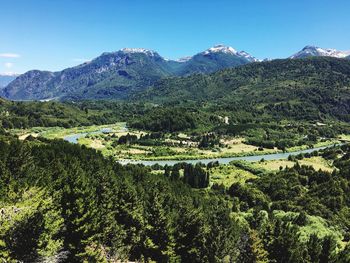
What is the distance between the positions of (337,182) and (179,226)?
269 feet

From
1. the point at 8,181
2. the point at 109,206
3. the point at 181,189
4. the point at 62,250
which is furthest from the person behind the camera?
the point at 181,189

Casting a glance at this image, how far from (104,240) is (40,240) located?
13.3 meters

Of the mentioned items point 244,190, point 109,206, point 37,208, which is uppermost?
point 37,208

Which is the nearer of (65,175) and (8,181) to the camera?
(8,181)

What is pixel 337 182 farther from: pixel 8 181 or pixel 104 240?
pixel 8 181

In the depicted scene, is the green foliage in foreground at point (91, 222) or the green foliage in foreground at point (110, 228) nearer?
the green foliage in foreground at point (91, 222)

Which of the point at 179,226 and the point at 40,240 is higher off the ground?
the point at 40,240

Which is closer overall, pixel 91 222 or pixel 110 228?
pixel 91 222

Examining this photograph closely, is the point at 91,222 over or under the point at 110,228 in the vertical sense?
over

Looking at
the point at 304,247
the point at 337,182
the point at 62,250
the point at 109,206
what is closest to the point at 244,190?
the point at 337,182

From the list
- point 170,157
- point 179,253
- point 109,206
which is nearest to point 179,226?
point 179,253

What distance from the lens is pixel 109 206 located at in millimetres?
50875

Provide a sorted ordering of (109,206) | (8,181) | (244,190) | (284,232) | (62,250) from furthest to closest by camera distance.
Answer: (244,190) → (284,232) → (109,206) → (8,181) → (62,250)

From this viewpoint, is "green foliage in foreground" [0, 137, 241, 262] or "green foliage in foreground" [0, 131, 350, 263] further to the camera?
"green foliage in foreground" [0, 131, 350, 263]
